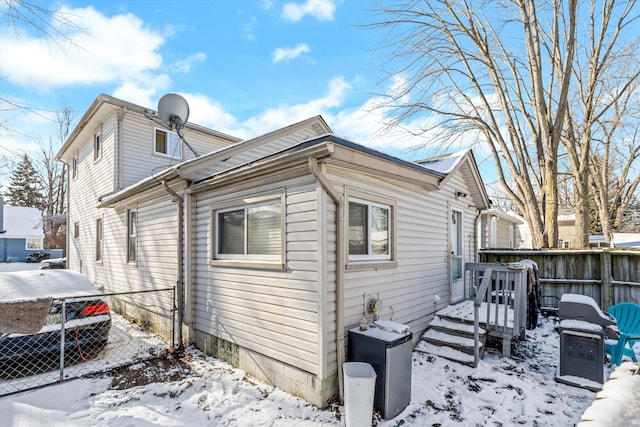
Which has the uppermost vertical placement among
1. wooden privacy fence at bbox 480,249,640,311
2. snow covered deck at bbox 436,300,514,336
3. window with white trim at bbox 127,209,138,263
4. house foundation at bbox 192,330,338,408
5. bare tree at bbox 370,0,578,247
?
bare tree at bbox 370,0,578,247

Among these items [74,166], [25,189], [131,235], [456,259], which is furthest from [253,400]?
[25,189]

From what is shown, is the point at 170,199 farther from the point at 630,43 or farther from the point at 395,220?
the point at 630,43

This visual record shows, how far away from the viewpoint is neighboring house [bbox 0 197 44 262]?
995 inches

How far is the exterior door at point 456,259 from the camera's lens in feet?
23.3

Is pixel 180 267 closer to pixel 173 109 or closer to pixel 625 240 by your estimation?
pixel 173 109

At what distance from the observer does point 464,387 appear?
175 inches

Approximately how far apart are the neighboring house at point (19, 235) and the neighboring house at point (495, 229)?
1286 inches

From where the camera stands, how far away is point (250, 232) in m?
4.93

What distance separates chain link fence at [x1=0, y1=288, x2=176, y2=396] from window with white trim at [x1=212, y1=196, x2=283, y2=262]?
5.33 ft

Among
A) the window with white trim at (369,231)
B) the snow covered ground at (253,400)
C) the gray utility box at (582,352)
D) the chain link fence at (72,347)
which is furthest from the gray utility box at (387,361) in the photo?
the chain link fence at (72,347)

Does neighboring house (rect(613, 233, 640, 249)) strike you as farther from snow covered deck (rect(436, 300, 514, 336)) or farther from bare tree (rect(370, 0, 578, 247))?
snow covered deck (rect(436, 300, 514, 336))

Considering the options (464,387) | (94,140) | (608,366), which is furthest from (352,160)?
(94,140)

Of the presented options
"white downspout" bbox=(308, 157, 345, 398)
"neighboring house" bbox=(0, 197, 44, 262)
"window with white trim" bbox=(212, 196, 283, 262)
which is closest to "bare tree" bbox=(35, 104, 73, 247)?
"neighboring house" bbox=(0, 197, 44, 262)

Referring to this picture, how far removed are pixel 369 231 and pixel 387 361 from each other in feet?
5.88
